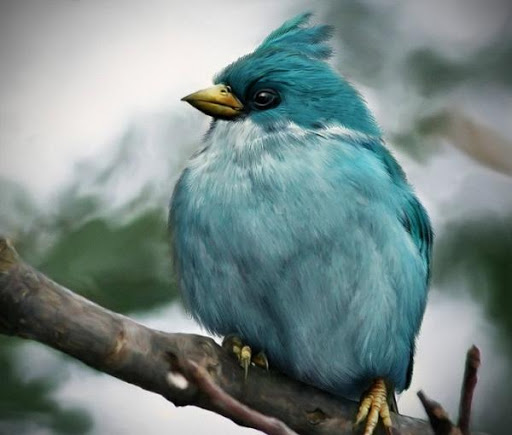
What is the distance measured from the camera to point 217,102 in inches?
49.2

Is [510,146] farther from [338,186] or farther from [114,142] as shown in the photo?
[114,142]

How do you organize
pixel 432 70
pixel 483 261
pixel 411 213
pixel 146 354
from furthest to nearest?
pixel 432 70, pixel 483 261, pixel 411 213, pixel 146 354

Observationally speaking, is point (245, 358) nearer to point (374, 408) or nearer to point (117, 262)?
point (374, 408)

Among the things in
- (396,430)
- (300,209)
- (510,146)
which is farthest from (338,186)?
(510,146)

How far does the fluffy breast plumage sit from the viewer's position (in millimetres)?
1182

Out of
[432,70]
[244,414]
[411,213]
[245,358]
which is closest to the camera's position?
[244,414]

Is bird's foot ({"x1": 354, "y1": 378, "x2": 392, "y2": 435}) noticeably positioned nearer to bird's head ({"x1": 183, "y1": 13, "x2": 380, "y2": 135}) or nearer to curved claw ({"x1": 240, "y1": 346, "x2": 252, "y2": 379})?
curved claw ({"x1": 240, "y1": 346, "x2": 252, "y2": 379})

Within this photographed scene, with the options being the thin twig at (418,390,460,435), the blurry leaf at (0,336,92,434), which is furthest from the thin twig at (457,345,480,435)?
the blurry leaf at (0,336,92,434)

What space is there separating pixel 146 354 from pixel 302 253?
0.29 metres

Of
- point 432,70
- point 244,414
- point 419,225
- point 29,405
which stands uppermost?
point 432,70

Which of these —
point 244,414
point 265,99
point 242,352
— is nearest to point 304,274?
point 242,352

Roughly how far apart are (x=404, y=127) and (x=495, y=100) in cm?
17

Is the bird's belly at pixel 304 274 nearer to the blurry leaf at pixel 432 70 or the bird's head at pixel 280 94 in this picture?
the bird's head at pixel 280 94

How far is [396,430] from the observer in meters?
1.19
